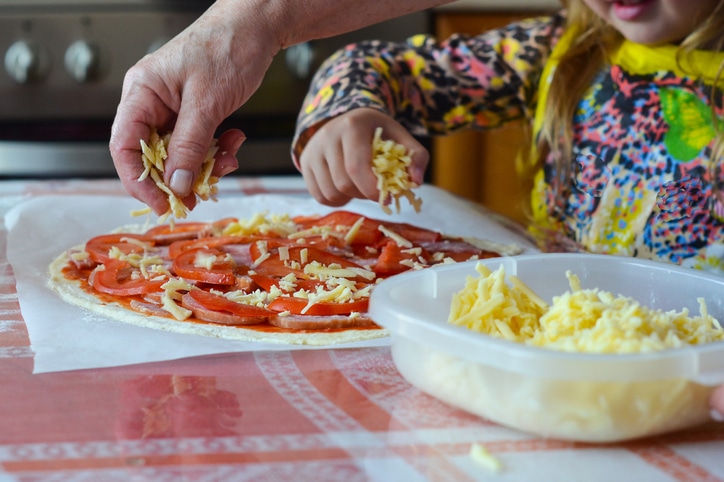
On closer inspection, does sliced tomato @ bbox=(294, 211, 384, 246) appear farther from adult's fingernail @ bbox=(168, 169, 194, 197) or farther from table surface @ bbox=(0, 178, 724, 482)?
table surface @ bbox=(0, 178, 724, 482)

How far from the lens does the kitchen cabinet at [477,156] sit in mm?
2789

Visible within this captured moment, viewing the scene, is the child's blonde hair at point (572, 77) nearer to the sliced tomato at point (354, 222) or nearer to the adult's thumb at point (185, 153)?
the sliced tomato at point (354, 222)

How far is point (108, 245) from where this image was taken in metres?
1.33

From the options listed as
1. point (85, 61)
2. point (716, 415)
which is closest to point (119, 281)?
point (716, 415)

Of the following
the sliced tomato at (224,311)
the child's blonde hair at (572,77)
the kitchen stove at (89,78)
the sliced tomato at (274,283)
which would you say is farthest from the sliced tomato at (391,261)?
the kitchen stove at (89,78)

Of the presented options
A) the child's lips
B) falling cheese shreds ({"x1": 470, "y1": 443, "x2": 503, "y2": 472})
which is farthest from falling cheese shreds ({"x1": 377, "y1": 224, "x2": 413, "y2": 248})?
falling cheese shreds ({"x1": 470, "y1": 443, "x2": 503, "y2": 472})

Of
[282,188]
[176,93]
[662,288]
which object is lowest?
[282,188]

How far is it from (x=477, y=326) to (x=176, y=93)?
0.54 meters

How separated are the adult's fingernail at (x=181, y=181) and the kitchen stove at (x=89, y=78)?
1639 mm

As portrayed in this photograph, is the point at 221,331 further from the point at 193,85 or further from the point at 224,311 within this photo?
the point at 193,85

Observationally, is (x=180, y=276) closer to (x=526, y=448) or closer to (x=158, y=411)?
(x=158, y=411)

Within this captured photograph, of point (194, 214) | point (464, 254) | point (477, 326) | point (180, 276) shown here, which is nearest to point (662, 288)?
point (477, 326)

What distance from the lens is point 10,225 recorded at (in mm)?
1496

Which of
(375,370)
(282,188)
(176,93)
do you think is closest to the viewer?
(375,370)
